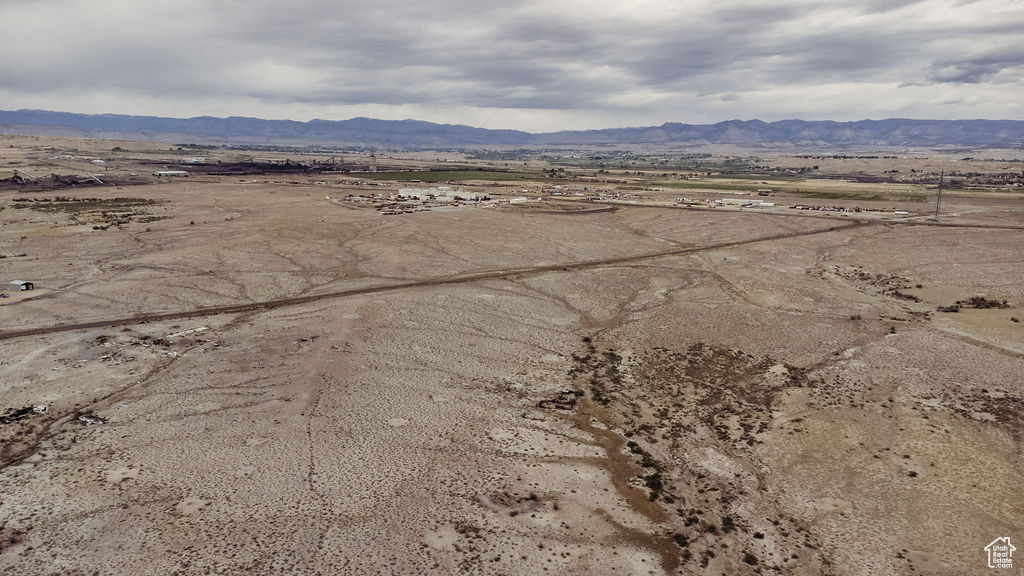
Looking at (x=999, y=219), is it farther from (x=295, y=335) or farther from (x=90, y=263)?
(x=90, y=263)

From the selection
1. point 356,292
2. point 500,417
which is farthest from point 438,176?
point 500,417

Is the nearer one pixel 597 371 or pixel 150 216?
pixel 597 371

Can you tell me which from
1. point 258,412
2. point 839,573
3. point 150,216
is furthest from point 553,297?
point 150,216

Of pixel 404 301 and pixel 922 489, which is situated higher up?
pixel 404 301

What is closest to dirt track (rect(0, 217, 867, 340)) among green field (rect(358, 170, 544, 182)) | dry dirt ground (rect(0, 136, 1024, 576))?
dry dirt ground (rect(0, 136, 1024, 576))

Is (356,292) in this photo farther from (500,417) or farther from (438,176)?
(438,176)

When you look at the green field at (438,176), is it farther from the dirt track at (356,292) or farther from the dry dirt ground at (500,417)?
the dry dirt ground at (500,417)

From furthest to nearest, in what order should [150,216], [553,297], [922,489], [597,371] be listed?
[150,216] < [553,297] < [597,371] < [922,489]

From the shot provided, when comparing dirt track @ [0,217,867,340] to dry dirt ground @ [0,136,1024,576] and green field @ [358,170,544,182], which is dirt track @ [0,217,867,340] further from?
green field @ [358,170,544,182]
